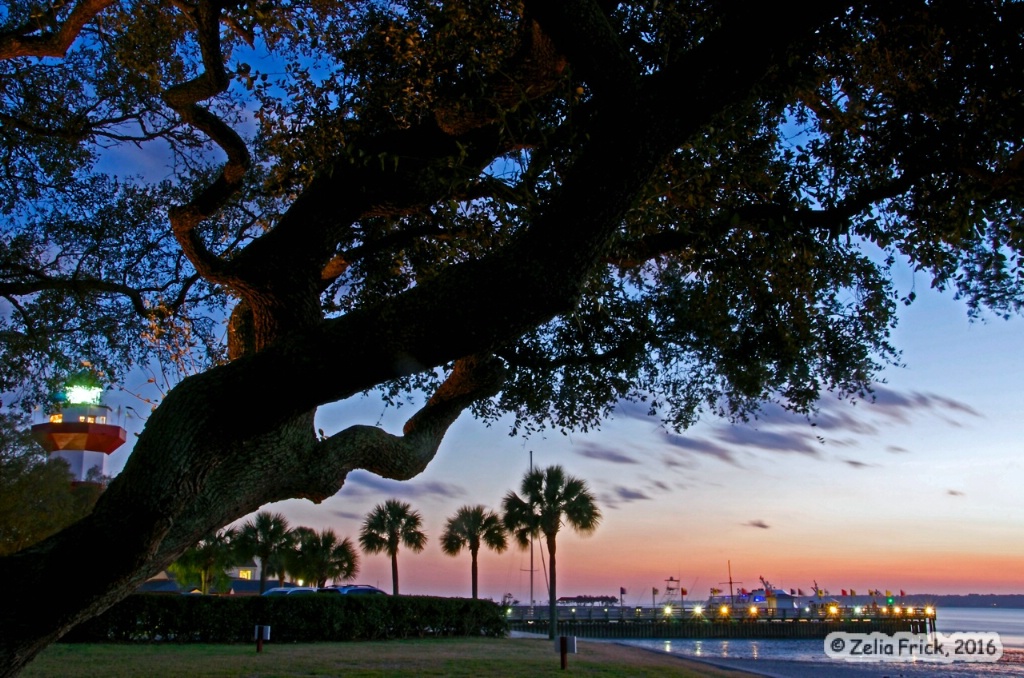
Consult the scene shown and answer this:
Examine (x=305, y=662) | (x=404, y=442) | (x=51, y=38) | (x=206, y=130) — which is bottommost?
(x=305, y=662)

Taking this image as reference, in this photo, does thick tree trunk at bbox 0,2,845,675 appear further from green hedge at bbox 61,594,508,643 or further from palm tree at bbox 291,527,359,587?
palm tree at bbox 291,527,359,587

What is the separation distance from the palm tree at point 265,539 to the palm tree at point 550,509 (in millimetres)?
15223

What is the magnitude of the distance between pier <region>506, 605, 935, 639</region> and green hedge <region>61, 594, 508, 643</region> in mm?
24988

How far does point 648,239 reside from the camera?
7.53 meters

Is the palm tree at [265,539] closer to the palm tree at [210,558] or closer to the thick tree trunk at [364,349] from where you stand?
the palm tree at [210,558]

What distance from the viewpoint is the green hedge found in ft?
70.7

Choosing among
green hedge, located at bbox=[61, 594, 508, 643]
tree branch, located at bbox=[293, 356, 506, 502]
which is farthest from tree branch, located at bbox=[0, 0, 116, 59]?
green hedge, located at bbox=[61, 594, 508, 643]

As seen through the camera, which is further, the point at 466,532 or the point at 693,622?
the point at 693,622

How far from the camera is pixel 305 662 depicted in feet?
52.4

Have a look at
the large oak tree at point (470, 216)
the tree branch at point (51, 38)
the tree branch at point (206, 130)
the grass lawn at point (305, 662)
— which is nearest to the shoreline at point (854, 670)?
the grass lawn at point (305, 662)

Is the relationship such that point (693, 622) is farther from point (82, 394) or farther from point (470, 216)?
point (470, 216)

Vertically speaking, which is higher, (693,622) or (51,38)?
(51,38)

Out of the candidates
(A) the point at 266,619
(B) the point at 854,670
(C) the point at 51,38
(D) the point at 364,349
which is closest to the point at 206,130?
(C) the point at 51,38

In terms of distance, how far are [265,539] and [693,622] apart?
109 feet
